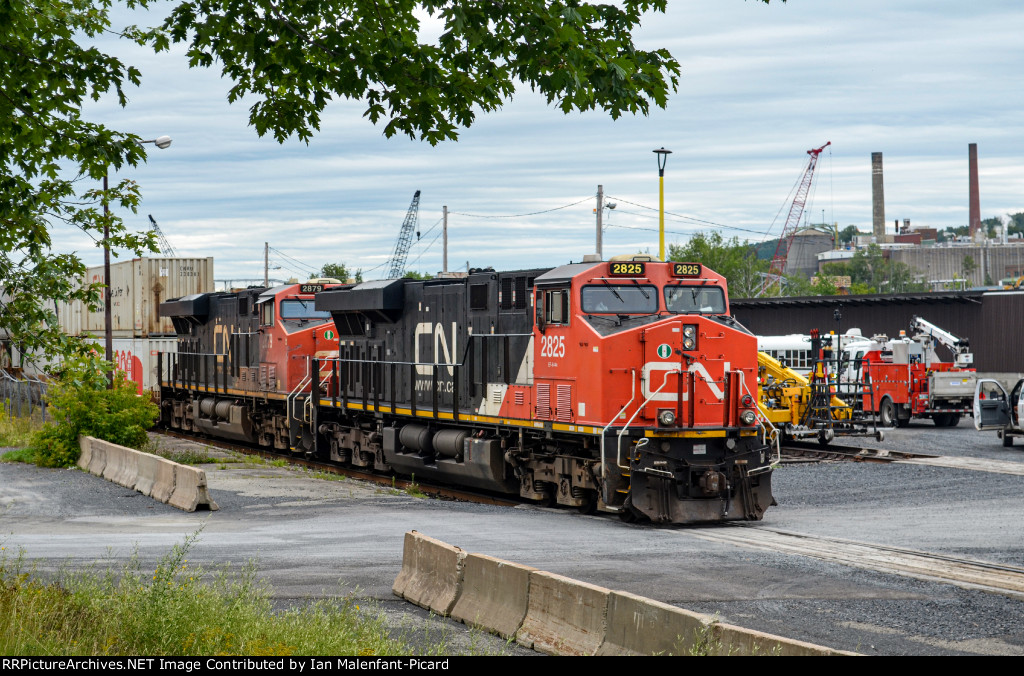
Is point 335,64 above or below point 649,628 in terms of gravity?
above

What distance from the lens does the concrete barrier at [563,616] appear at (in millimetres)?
8742

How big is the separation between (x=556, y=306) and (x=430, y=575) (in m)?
6.91

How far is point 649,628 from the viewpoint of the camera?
8.16 metres

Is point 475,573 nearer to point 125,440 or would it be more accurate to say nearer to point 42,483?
point 42,483

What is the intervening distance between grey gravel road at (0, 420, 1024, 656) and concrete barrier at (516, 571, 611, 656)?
Answer: 680mm

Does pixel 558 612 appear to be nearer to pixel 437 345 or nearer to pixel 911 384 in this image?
A: pixel 437 345

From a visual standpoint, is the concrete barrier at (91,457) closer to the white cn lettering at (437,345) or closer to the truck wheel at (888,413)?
the white cn lettering at (437,345)

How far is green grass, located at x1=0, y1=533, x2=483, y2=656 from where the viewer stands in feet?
25.4

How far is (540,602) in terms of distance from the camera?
9359mm

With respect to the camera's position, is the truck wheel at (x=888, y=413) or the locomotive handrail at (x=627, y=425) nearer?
the locomotive handrail at (x=627, y=425)

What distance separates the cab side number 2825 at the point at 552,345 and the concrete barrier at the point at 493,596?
6.85 meters

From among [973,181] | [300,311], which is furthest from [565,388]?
[973,181]

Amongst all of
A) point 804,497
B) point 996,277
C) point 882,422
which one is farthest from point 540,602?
point 996,277

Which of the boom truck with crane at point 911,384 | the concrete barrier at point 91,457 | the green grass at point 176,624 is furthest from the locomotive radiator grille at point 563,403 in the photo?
the boom truck with crane at point 911,384
